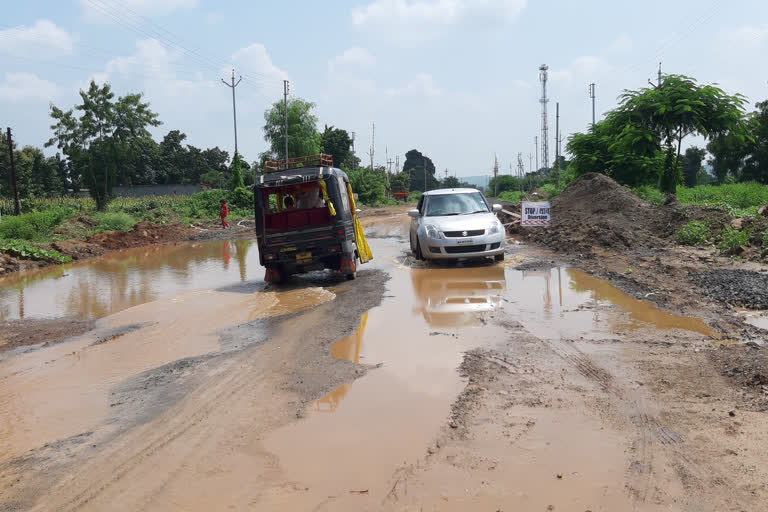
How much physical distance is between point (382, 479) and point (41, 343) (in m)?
6.60

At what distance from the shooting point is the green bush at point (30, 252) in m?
18.7

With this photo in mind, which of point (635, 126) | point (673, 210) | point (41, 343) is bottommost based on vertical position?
point (41, 343)

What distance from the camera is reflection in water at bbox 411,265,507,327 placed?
8.41 meters

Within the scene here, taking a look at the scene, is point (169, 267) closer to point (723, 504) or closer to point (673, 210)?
point (673, 210)

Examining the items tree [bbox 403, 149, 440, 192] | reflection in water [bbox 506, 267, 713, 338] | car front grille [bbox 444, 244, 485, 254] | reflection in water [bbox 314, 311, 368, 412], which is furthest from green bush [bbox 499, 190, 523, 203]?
tree [bbox 403, 149, 440, 192]

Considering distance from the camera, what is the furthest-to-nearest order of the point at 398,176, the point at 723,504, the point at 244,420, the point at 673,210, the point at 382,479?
1. the point at 398,176
2. the point at 673,210
3. the point at 244,420
4. the point at 382,479
5. the point at 723,504

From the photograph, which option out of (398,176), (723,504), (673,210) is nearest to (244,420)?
(723,504)

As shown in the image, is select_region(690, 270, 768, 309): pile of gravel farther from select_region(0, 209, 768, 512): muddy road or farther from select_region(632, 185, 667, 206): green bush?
select_region(632, 185, 667, 206): green bush

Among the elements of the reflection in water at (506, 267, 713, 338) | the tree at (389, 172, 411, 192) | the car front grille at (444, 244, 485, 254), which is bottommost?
the reflection in water at (506, 267, 713, 338)

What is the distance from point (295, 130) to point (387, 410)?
63.5m

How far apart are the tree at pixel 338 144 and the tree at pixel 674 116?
56720 millimetres

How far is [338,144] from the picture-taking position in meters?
79.8

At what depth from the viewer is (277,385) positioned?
5.73 meters

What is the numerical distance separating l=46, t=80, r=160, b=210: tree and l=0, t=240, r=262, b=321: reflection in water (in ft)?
87.8
